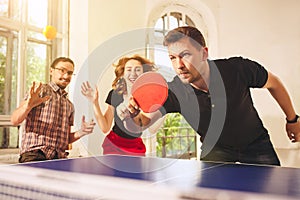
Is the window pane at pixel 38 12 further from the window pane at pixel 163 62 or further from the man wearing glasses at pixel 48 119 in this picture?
the window pane at pixel 163 62

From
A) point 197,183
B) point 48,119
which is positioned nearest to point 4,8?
point 48,119

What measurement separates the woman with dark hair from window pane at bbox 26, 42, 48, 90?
1.07 ft

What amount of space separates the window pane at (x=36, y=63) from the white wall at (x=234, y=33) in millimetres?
229

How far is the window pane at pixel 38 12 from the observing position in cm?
258

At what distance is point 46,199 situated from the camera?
2.30ft

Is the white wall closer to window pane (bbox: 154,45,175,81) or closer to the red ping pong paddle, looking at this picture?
window pane (bbox: 154,45,175,81)

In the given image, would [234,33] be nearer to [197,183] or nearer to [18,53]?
[18,53]

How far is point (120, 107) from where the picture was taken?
244 cm

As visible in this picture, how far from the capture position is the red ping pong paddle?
90.3 inches

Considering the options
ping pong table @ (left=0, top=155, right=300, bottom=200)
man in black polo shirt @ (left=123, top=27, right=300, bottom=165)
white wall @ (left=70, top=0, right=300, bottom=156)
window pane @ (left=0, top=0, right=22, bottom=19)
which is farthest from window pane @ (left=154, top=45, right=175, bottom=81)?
ping pong table @ (left=0, top=155, right=300, bottom=200)

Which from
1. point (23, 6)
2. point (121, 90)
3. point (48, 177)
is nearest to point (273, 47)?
point (121, 90)

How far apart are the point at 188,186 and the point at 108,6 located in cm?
239

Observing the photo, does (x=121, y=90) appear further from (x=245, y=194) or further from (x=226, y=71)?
(x=245, y=194)

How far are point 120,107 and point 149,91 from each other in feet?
0.80
